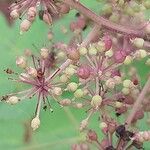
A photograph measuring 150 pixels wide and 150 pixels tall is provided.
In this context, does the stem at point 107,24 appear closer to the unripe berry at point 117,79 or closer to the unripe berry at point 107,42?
the unripe berry at point 107,42

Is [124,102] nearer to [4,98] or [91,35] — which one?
[91,35]

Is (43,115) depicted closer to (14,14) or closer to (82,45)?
(82,45)

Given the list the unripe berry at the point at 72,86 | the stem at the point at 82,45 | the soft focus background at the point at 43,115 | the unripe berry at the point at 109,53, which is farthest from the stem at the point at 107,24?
the soft focus background at the point at 43,115

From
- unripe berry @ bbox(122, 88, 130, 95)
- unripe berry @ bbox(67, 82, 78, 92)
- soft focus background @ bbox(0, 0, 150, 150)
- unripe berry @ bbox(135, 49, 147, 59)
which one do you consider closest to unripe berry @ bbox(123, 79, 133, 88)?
unripe berry @ bbox(122, 88, 130, 95)

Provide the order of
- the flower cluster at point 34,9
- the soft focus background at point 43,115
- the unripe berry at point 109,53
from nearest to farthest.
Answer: the flower cluster at point 34,9 → the unripe berry at point 109,53 → the soft focus background at point 43,115

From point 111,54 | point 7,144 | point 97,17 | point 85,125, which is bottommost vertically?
point 85,125

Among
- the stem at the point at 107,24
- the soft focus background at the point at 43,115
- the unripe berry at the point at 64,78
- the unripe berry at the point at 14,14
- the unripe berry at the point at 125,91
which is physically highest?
the soft focus background at the point at 43,115

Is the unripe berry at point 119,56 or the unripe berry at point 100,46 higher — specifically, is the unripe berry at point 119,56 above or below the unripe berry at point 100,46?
below

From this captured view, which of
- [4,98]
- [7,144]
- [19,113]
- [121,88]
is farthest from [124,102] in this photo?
[7,144]

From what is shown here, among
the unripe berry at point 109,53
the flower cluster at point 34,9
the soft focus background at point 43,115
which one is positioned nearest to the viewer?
the flower cluster at point 34,9

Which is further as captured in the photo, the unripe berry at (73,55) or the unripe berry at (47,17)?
the unripe berry at (47,17)

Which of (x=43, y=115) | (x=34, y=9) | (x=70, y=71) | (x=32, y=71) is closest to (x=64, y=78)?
(x=70, y=71)
